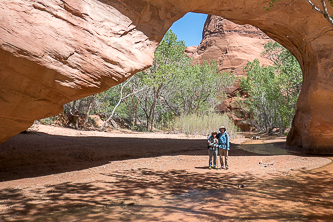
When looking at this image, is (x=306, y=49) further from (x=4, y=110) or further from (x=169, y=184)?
(x=4, y=110)

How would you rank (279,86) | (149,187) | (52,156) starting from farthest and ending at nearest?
(279,86) < (52,156) < (149,187)

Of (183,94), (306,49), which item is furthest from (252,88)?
(306,49)

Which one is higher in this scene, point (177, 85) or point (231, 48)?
point (231, 48)

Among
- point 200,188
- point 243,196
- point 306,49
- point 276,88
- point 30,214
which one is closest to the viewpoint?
point 30,214

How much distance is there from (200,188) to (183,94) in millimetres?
22798

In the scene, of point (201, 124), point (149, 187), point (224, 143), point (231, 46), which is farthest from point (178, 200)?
point (231, 46)

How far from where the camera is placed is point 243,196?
3916 mm

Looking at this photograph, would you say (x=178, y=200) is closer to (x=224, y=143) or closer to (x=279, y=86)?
(x=224, y=143)

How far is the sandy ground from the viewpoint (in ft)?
10.4

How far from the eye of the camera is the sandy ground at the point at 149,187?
124 inches

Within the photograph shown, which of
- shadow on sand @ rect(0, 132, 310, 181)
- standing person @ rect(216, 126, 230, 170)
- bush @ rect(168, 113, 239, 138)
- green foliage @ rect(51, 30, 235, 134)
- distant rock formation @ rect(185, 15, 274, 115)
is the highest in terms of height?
distant rock formation @ rect(185, 15, 274, 115)

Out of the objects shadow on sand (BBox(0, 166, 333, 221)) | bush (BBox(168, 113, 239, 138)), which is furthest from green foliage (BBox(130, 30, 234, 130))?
shadow on sand (BBox(0, 166, 333, 221))

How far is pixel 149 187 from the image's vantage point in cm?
450

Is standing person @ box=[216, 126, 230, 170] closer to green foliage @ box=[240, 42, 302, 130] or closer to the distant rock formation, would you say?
green foliage @ box=[240, 42, 302, 130]
